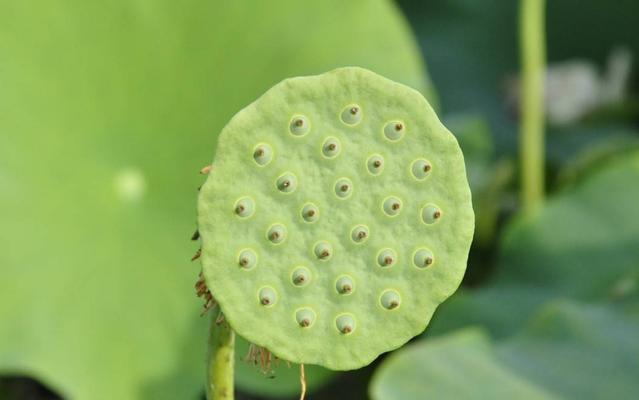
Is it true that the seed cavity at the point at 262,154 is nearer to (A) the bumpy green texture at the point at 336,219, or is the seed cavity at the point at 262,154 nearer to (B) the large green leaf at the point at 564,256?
(A) the bumpy green texture at the point at 336,219

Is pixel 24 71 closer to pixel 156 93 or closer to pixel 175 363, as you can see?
pixel 156 93

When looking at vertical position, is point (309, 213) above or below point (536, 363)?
above

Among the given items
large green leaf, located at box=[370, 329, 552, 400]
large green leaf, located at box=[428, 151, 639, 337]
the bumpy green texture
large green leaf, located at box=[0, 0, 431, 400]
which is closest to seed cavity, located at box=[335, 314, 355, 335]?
the bumpy green texture

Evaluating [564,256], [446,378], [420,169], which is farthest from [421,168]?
[564,256]

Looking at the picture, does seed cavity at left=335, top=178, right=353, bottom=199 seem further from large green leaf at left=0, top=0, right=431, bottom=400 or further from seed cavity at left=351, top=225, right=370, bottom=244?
large green leaf at left=0, top=0, right=431, bottom=400

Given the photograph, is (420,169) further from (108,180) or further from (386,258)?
(108,180)

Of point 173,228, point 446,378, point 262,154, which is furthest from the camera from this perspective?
point 173,228
